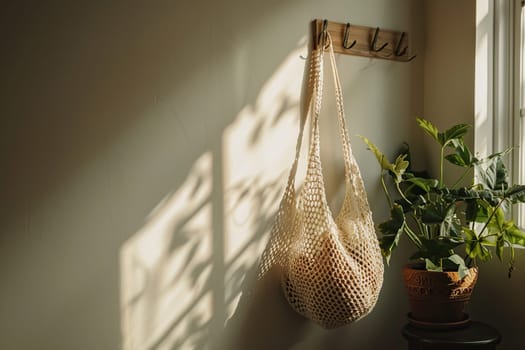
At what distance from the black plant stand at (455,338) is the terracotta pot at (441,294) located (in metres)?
0.05

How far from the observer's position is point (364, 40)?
2297 millimetres

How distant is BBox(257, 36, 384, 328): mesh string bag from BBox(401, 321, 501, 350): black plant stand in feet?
0.59

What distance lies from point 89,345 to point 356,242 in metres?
0.92

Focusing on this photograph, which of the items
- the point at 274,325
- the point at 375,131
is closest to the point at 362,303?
the point at 274,325

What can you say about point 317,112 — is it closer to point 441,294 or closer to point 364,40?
point 364,40

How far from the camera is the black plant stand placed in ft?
6.23

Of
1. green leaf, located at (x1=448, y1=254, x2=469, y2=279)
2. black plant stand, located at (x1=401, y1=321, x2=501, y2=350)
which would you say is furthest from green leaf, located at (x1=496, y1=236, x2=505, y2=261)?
black plant stand, located at (x1=401, y1=321, x2=501, y2=350)

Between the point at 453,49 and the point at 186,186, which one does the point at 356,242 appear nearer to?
the point at 186,186

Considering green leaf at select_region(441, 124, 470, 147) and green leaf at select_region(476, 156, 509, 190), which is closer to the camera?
green leaf at select_region(476, 156, 509, 190)

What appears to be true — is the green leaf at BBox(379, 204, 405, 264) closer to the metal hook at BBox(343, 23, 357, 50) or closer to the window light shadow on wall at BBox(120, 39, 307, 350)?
the window light shadow on wall at BBox(120, 39, 307, 350)

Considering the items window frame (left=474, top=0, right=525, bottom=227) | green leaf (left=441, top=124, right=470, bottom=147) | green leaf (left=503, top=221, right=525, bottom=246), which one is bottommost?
green leaf (left=503, top=221, right=525, bottom=246)

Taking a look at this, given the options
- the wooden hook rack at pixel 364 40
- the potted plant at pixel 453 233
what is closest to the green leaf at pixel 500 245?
the potted plant at pixel 453 233

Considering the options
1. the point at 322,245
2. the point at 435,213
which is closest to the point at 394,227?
the point at 435,213

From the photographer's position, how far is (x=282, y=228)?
83.4 inches
